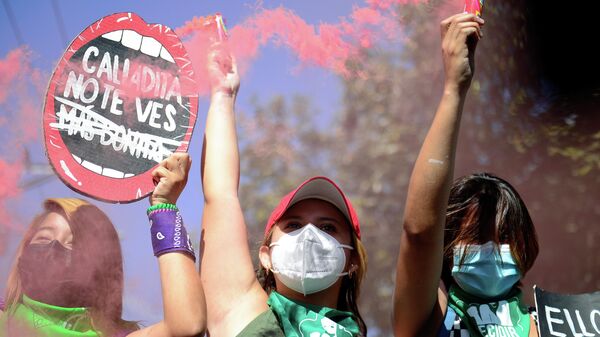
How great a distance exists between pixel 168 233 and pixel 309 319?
1.85 feet

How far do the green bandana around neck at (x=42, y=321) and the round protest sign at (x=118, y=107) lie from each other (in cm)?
43

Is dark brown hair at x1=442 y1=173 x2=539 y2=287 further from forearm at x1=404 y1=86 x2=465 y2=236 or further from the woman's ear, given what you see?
the woman's ear

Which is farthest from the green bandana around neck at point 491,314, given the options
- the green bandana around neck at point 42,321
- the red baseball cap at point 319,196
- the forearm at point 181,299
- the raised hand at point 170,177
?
the green bandana around neck at point 42,321

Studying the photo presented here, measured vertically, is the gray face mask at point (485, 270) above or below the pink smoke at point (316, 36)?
below

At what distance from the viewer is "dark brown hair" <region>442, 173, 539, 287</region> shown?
8.80ft

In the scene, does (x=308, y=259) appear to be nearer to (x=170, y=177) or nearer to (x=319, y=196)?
(x=319, y=196)

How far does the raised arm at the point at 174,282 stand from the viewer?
7.77 ft

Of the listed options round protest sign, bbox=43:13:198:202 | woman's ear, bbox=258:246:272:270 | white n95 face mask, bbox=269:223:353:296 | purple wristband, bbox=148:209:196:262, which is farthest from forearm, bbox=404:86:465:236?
round protest sign, bbox=43:13:198:202

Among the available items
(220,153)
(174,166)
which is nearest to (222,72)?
(220,153)

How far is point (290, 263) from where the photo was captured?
2.64m

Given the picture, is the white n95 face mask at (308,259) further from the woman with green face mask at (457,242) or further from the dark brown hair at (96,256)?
the dark brown hair at (96,256)

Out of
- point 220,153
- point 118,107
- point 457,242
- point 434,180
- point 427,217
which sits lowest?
point 457,242

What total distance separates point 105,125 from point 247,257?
29.3 inches

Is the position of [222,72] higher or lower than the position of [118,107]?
higher
